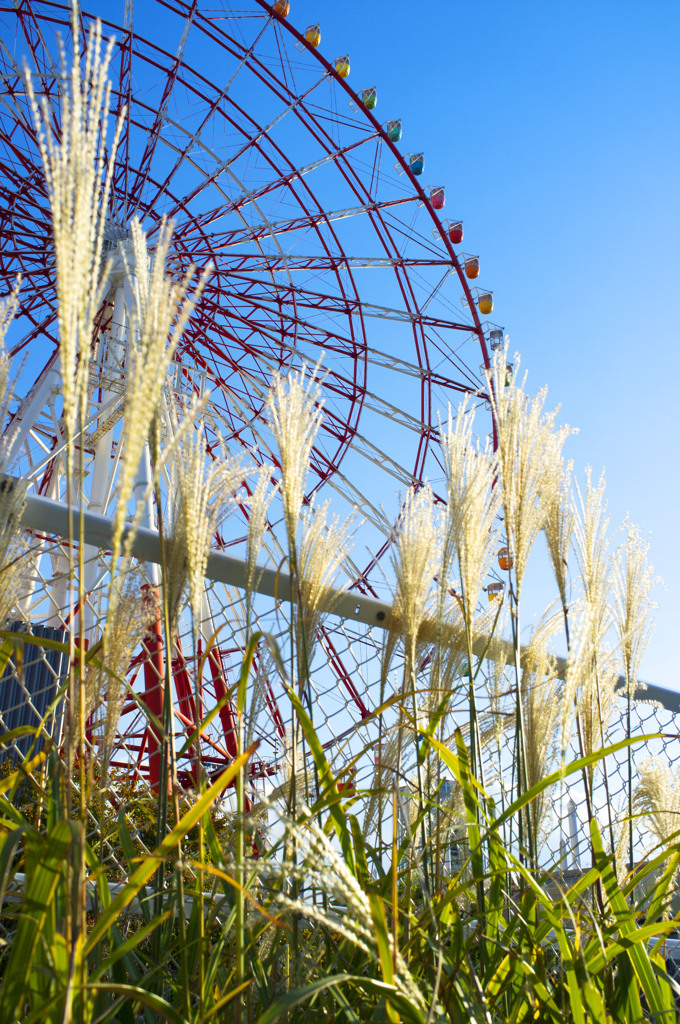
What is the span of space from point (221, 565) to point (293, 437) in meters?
0.51

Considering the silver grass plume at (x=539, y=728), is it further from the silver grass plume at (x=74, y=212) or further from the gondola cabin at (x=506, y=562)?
the silver grass plume at (x=74, y=212)

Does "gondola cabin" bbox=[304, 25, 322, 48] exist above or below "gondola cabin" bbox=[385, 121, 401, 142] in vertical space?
above

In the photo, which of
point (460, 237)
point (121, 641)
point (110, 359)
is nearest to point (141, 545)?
point (121, 641)

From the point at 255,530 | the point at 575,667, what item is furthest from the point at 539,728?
the point at 255,530

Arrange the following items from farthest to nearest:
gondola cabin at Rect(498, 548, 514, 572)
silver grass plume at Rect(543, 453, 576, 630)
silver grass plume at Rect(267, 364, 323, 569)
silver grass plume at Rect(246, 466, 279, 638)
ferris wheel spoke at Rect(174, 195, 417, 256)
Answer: ferris wheel spoke at Rect(174, 195, 417, 256)
silver grass plume at Rect(543, 453, 576, 630)
gondola cabin at Rect(498, 548, 514, 572)
silver grass plume at Rect(246, 466, 279, 638)
silver grass plume at Rect(267, 364, 323, 569)

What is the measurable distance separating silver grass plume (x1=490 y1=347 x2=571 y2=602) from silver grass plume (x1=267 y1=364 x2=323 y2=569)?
42cm

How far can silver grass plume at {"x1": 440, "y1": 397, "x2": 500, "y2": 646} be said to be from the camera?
1668mm

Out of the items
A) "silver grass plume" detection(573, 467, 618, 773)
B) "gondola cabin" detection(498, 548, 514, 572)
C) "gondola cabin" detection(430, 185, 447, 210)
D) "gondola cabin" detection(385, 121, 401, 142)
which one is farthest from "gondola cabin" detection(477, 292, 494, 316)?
"silver grass plume" detection(573, 467, 618, 773)

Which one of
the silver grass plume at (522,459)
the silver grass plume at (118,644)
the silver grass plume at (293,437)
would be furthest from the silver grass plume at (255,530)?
the silver grass plume at (522,459)

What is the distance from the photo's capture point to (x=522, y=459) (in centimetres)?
159

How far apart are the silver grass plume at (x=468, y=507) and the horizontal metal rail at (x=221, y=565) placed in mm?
173

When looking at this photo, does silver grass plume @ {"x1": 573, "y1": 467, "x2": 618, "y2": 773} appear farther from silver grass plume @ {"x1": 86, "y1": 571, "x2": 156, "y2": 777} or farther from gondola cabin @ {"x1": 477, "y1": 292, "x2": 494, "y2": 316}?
gondola cabin @ {"x1": 477, "y1": 292, "x2": 494, "y2": 316}

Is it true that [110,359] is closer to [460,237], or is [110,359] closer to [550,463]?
[460,237]

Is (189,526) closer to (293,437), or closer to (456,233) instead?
(293,437)
